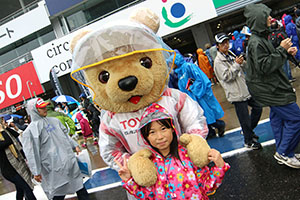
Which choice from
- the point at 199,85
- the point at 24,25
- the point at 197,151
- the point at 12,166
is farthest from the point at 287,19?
the point at 24,25

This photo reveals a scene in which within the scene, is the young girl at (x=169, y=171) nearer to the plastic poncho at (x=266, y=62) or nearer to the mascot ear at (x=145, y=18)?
the mascot ear at (x=145, y=18)

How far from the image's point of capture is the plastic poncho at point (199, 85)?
4645 mm

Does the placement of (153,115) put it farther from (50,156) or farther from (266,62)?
(50,156)

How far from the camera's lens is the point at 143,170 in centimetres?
175

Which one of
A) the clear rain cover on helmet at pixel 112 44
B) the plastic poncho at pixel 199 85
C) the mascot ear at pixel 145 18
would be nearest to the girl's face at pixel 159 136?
the clear rain cover on helmet at pixel 112 44

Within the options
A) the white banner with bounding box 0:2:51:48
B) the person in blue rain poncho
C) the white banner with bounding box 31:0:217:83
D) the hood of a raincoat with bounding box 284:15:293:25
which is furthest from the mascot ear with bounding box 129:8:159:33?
the white banner with bounding box 0:2:51:48

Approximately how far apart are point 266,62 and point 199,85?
5.97ft

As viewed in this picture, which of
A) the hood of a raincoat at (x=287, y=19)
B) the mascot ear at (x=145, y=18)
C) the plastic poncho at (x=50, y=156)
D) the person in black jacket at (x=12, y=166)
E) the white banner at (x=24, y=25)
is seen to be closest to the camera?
the mascot ear at (x=145, y=18)

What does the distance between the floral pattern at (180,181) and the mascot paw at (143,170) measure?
0.27ft

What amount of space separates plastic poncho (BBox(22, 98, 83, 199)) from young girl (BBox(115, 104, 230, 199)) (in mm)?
2118

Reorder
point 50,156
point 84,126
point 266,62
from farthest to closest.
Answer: point 84,126 → point 50,156 → point 266,62

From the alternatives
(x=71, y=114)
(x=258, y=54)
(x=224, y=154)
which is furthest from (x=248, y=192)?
(x=71, y=114)

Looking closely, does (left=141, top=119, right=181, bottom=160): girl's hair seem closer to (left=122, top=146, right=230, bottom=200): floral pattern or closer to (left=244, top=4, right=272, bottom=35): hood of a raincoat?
(left=122, top=146, right=230, bottom=200): floral pattern

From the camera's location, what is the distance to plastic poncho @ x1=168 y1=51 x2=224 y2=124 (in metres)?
4.64
